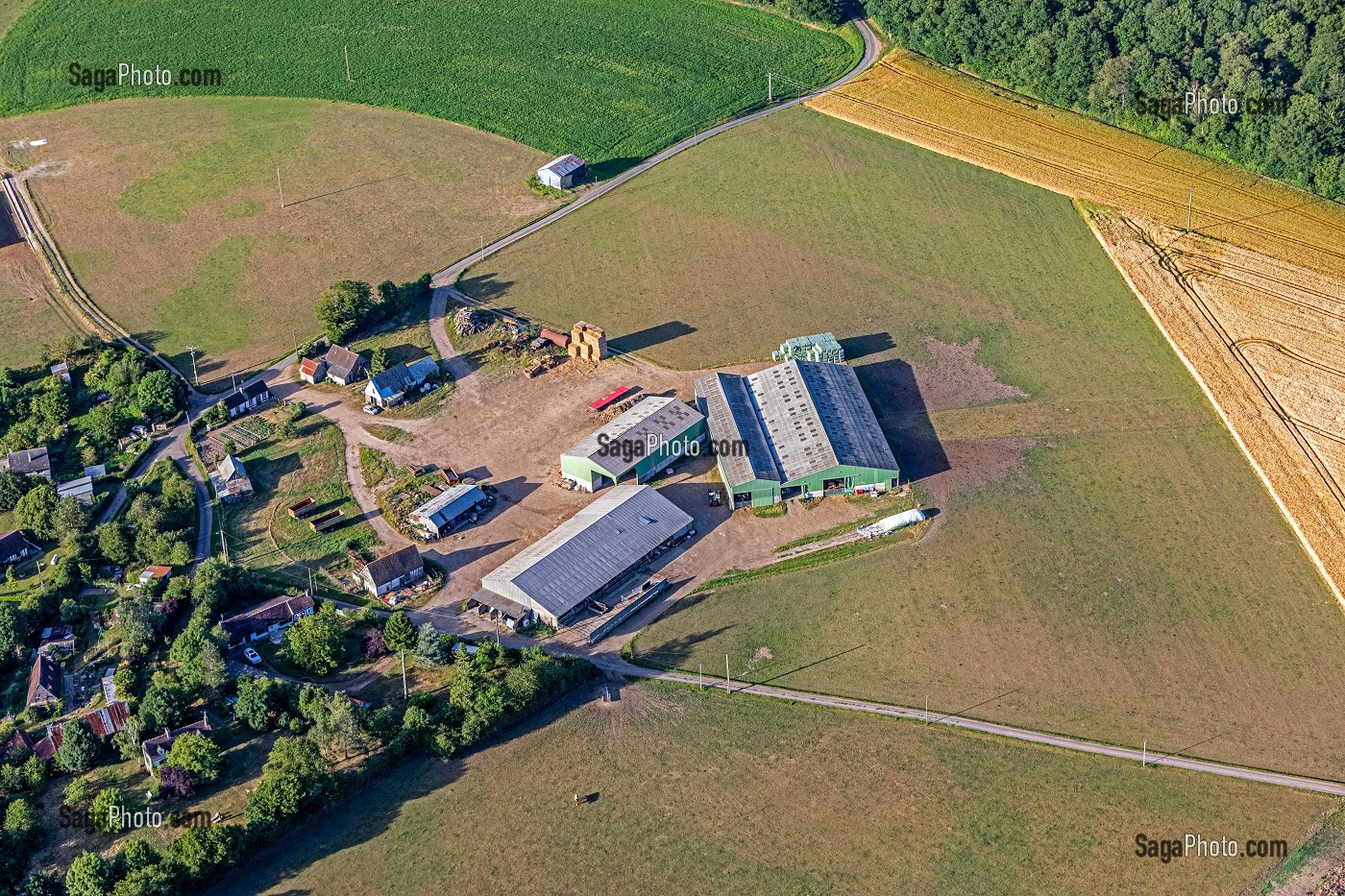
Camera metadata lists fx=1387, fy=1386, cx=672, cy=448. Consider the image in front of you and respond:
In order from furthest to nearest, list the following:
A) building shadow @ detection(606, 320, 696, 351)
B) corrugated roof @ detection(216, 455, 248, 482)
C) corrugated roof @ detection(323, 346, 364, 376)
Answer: building shadow @ detection(606, 320, 696, 351) → corrugated roof @ detection(323, 346, 364, 376) → corrugated roof @ detection(216, 455, 248, 482)

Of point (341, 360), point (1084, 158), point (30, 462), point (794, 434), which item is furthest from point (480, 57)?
point (794, 434)

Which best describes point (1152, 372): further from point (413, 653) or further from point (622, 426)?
point (413, 653)

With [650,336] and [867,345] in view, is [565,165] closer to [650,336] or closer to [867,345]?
[650,336]

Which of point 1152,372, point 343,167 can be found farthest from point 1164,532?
point 343,167

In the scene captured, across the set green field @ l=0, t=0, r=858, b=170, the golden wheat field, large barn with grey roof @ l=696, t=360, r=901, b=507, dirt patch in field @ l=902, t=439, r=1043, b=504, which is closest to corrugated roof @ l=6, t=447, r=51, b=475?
large barn with grey roof @ l=696, t=360, r=901, b=507

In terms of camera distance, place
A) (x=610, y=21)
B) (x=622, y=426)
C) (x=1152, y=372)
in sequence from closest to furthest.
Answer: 1. (x=622, y=426)
2. (x=1152, y=372)
3. (x=610, y=21)

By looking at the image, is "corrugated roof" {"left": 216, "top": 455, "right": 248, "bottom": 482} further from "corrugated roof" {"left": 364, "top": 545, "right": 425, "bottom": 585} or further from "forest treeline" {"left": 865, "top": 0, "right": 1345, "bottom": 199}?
"forest treeline" {"left": 865, "top": 0, "right": 1345, "bottom": 199}
